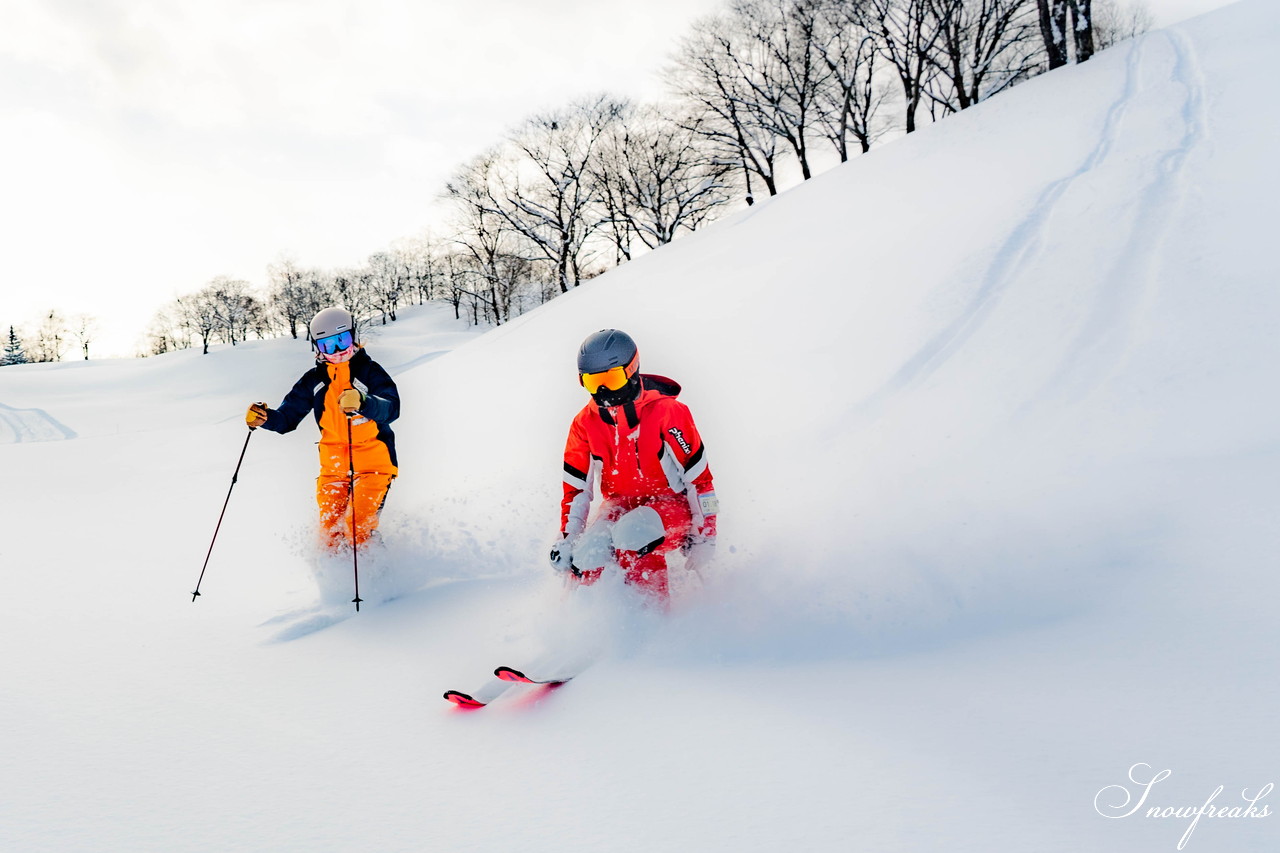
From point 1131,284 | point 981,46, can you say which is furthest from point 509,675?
point 981,46

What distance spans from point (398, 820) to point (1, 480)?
36.3 ft

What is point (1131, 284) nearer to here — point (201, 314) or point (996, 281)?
point (996, 281)

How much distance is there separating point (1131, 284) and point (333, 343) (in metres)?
6.56

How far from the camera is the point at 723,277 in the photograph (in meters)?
10.5

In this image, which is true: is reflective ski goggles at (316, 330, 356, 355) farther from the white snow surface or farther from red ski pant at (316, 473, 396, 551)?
the white snow surface

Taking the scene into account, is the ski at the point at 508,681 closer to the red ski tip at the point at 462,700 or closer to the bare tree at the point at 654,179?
the red ski tip at the point at 462,700

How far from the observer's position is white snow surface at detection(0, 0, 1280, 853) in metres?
1.93

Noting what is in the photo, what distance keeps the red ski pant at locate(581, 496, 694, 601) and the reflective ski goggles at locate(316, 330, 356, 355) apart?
2.16m

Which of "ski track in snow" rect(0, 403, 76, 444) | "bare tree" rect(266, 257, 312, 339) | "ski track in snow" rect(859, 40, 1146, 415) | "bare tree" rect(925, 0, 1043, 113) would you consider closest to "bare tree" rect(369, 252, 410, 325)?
"bare tree" rect(266, 257, 312, 339)

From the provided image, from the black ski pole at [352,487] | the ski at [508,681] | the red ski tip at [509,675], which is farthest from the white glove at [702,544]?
the black ski pole at [352,487]

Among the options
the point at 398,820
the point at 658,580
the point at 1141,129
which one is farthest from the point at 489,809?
the point at 1141,129

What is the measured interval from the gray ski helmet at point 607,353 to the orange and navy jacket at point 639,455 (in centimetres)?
26

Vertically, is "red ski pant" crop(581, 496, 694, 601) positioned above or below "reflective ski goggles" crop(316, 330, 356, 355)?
below

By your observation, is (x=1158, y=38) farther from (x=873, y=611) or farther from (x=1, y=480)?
(x=1, y=480)
